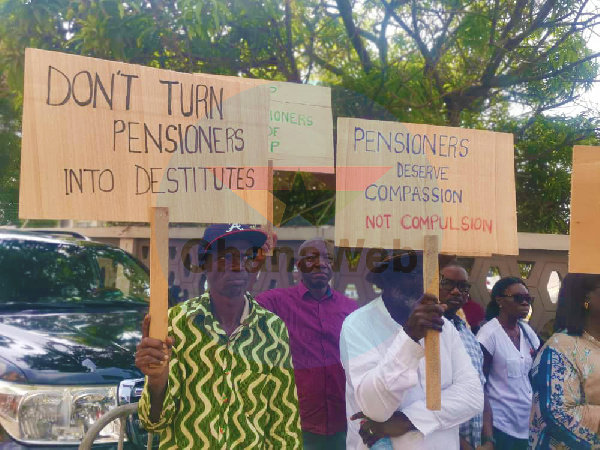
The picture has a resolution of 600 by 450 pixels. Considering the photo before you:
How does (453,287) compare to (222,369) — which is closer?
(222,369)

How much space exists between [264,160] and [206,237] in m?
0.40

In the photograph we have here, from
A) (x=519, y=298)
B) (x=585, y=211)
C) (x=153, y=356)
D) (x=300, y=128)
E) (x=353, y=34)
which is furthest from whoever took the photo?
(x=353, y=34)

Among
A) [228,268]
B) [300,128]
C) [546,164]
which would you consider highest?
[546,164]

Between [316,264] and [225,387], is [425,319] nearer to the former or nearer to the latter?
[225,387]

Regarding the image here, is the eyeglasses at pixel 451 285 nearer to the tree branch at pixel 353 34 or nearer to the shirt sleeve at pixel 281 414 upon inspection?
the shirt sleeve at pixel 281 414

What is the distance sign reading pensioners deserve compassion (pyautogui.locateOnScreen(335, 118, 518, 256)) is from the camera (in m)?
2.90

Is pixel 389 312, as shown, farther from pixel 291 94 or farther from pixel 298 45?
pixel 298 45

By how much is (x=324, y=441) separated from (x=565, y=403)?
1.26 metres

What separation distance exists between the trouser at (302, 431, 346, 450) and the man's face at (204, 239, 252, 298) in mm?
1314

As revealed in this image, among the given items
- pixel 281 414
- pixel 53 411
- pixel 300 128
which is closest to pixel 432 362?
pixel 281 414

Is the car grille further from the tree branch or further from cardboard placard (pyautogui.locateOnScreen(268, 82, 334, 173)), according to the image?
the tree branch

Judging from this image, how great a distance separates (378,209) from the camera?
2.92m

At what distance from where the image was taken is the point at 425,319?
2500 mm

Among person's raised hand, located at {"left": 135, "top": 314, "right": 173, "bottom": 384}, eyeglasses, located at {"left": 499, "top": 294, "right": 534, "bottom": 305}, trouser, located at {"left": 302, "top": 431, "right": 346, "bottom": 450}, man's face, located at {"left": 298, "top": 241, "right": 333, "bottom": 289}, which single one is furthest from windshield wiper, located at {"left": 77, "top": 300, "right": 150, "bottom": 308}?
eyeglasses, located at {"left": 499, "top": 294, "right": 534, "bottom": 305}
